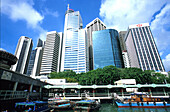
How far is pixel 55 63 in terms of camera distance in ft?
395

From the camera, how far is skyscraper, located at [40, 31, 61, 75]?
365ft

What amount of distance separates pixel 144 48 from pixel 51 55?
110668 millimetres

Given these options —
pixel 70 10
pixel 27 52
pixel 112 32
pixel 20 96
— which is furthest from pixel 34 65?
pixel 20 96

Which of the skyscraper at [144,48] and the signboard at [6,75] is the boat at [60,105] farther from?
the skyscraper at [144,48]

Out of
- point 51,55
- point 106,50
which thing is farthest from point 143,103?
point 51,55

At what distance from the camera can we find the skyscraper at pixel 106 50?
99875 millimetres

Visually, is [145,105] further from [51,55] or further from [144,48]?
[51,55]

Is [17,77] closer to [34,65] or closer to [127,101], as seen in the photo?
[127,101]

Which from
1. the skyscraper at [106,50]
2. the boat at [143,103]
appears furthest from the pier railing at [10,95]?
the skyscraper at [106,50]

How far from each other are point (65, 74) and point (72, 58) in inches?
1595

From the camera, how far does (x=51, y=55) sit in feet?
383

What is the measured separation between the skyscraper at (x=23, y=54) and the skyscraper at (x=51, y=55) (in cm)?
2321

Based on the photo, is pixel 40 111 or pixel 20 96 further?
pixel 20 96

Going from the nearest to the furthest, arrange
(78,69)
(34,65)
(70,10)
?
(78,69), (34,65), (70,10)
